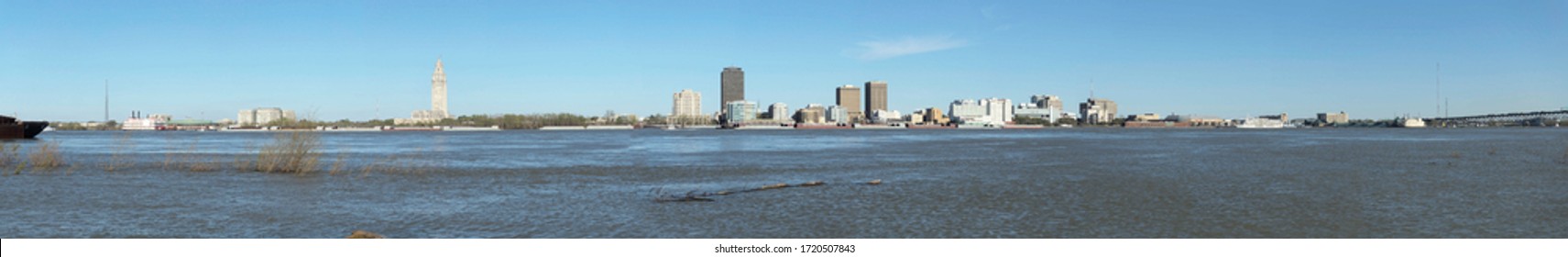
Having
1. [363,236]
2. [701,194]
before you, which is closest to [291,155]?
[701,194]

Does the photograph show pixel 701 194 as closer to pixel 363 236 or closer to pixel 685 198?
pixel 685 198

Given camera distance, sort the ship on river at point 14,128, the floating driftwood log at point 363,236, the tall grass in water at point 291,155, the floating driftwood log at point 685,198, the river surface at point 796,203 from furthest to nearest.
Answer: the ship on river at point 14,128 < the tall grass in water at point 291,155 < the floating driftwood log at point 685,198 < the river surface at point 796,203 < the floating driftwood log at point 363,236

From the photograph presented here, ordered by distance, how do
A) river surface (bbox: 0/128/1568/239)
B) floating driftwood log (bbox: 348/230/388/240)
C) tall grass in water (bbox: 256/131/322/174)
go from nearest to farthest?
floating driftwood log (bbox: 348/230/388/240) → river surface (bbox: 0/128/1568/239) → tall grass in water (bbox: 256/131/322/174)

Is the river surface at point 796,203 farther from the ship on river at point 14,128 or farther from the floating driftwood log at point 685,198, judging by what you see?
the ship on river at point 14,128

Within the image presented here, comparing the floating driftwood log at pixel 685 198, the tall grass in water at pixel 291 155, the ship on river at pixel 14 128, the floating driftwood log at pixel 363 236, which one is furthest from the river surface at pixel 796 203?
the ship on river at pixel 14 128

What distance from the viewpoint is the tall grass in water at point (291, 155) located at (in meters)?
27.6

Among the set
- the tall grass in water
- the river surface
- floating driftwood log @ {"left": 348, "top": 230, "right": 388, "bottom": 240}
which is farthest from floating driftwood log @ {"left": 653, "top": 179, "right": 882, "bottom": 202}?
the tall grass in water

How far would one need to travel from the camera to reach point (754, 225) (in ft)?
48.0

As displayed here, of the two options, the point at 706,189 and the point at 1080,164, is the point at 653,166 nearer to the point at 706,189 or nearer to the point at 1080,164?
the point at 706,189

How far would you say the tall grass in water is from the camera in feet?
90.6

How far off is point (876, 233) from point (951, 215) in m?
2.64

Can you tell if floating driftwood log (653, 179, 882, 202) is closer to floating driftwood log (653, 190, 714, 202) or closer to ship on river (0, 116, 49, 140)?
floating driftwood log (653, 190, 714, 202)

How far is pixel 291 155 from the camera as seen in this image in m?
28.3
